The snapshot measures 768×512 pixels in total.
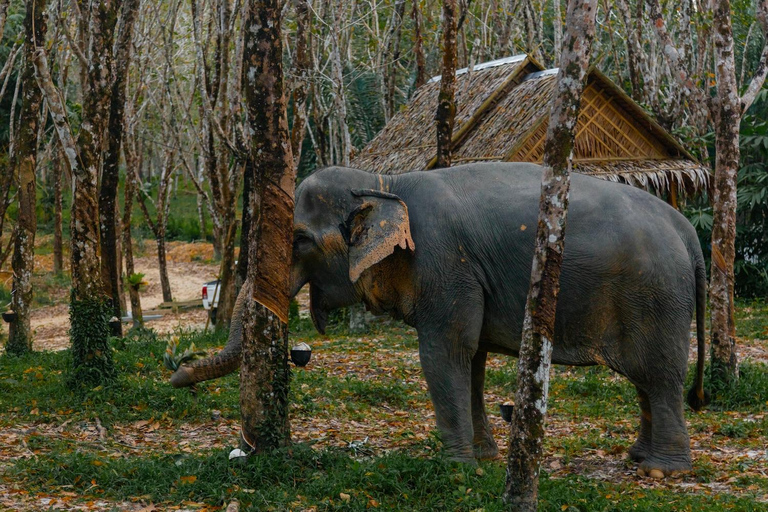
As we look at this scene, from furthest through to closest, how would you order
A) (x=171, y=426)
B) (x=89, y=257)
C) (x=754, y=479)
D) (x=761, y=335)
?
(x=761, y=335) → (x=89, y=257) → (x=171, y=426) → (x=754, y=479)

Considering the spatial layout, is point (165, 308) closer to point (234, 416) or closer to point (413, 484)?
point (234, 416)

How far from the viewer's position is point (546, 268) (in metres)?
5.19

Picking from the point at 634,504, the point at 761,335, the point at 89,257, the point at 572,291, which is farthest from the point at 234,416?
the point at 761,335

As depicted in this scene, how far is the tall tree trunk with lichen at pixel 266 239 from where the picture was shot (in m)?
6.25

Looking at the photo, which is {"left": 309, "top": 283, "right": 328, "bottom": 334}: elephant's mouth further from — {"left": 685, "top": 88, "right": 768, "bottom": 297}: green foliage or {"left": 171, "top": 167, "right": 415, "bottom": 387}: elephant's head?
{"left": 685, "top": 88, "right": 768, "bottom": 297}: green foliage

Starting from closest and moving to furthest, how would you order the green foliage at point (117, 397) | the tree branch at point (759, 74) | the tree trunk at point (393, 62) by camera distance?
the green foliage at point (117, 397)
the tree branch at point (759, 74)
the tree trunk at point (393, 62)

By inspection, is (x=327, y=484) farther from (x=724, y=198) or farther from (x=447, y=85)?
(x=447, y=85)

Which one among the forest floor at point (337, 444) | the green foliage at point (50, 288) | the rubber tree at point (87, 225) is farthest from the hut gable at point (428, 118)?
the green foliage at point (50, 288)

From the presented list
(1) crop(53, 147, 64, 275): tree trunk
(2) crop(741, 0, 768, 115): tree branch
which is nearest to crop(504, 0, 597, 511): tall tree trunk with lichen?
(2) crop(741, 0, 768, 115): tree branch

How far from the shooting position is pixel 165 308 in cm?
2056

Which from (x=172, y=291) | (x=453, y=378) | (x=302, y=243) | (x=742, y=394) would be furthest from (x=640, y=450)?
(x=172, y=291)

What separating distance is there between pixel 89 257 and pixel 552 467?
203 inches

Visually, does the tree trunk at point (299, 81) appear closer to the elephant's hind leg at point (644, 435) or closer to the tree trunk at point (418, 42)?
the tree trunk at point (418, 42)

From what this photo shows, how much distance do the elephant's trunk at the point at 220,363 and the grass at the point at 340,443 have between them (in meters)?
0.60
